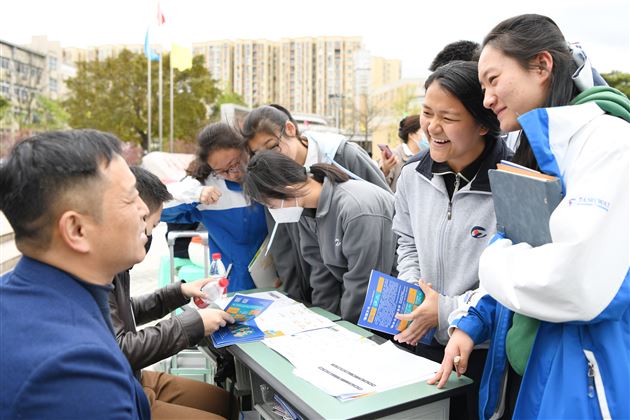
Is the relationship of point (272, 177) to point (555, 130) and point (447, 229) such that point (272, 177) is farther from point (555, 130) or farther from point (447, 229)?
point (555, 130)

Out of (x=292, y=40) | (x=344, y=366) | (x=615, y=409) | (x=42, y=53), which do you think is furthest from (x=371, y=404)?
(x=292, y=40)

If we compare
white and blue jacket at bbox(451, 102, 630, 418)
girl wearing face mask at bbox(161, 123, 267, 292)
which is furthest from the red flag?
white and blue jacket at bbox(451, 102, 630, 418)

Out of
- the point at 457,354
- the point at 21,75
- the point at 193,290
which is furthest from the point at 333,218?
the point at 21,75

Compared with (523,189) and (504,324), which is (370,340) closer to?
(504,324)

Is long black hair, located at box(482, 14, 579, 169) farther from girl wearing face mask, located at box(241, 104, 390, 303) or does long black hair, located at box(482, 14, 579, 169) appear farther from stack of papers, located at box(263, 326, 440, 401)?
girl wearing face mask, located at box(241, 104, 390, 303)

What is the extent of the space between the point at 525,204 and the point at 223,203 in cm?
192

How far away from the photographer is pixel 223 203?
112 inches

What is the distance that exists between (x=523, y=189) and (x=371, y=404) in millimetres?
684

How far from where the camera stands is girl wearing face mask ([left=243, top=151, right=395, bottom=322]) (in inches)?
84.5

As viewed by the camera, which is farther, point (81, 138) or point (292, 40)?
point (292, 40)

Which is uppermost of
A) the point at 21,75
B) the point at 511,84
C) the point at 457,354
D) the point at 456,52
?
the point at 21,75

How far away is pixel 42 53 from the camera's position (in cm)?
4944

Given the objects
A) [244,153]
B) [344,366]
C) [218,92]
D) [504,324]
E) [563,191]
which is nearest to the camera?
[563,191]

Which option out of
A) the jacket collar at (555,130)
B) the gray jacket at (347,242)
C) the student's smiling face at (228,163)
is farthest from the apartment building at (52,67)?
the jacket collar at (555,130)
